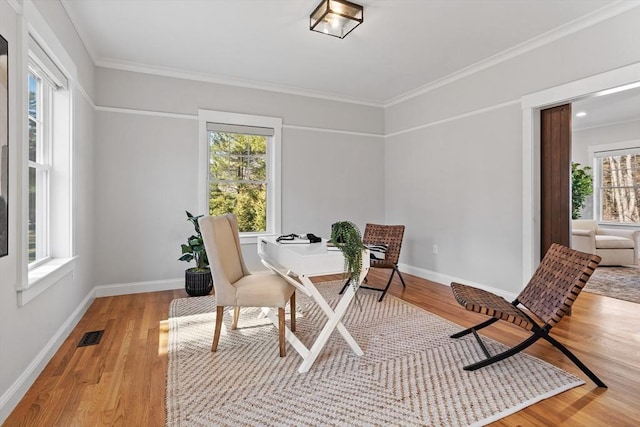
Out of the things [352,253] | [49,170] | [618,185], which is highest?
[618,185]

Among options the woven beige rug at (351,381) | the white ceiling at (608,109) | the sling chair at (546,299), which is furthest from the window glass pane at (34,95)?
the white ceiling at (608,109)

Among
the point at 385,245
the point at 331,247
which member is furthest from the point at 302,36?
the point at 385,245

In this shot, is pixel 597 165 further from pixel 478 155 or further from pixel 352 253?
pixel 352 253

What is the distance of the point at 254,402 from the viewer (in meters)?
1.83

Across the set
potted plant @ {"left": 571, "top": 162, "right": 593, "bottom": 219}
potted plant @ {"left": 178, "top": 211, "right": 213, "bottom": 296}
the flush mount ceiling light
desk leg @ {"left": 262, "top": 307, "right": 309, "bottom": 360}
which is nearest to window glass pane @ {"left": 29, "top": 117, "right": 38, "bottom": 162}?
potted plant @ {"left": 178, "top": 211, "right": 213, "bottom": 296}

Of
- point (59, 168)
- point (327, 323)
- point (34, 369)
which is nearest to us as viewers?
point (34, 369)

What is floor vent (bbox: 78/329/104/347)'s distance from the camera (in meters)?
2.56

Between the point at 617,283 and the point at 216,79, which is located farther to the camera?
the point at 617,283

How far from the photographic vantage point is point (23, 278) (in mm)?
1866

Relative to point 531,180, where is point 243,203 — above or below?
below

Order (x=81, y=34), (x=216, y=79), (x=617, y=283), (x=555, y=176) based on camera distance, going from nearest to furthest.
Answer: (x=81, y=34), (x=555, y=176), (x=216, y=79), (x=617, y=283)

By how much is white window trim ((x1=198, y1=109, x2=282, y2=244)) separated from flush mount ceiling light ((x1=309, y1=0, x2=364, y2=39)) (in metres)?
1.73

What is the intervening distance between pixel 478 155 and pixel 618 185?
17.2ft

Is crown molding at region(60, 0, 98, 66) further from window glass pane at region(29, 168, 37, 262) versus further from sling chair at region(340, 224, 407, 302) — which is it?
sling chair at region(340, 224, 407, 302)
